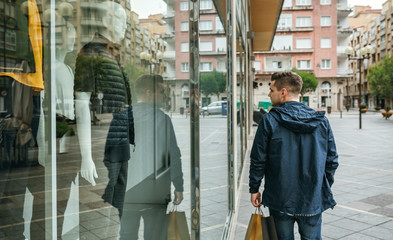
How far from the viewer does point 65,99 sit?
5.33 feet

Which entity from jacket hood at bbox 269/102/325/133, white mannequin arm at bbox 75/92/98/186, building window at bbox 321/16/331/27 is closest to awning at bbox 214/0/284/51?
jacket hood at bbox 269/102/325/133

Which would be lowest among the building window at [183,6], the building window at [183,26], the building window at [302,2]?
the building window at [183,26]

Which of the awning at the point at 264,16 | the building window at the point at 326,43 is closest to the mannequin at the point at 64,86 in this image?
the awning at the point at 264,16

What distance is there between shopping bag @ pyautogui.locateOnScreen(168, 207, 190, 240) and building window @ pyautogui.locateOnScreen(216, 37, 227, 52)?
1.79 meters

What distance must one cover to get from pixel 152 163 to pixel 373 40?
269 feet

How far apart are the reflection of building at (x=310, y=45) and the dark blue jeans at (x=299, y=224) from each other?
48335mm

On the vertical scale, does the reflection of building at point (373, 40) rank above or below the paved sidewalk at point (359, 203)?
above

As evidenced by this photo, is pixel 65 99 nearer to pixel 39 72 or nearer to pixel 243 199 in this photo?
pixel 39 72

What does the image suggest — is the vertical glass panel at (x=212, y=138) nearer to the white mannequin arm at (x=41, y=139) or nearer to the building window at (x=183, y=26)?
the building window at (x=183, y=26)

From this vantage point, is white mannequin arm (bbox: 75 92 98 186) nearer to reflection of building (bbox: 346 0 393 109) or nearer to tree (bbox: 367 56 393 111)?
tree (bbox: 367 56 393 111)

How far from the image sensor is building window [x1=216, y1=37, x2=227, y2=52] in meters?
3.55

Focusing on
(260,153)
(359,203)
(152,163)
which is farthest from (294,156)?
(359,203)

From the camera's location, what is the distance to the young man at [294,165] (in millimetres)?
2514

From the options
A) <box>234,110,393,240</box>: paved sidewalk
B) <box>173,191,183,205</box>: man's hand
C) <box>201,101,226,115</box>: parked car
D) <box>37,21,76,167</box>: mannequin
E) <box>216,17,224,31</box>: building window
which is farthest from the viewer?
<box>234,110,393,240</box>: paved sidewalk
